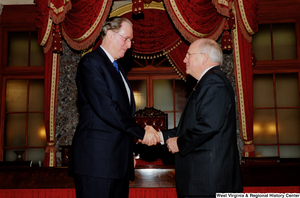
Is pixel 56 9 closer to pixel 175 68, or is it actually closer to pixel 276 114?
pixel 175 68

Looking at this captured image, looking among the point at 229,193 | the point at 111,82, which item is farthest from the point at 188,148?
the point at 111,82

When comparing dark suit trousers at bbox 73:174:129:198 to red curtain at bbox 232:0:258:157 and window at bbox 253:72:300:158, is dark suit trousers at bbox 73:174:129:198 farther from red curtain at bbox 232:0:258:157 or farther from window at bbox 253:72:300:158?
window at bbox 253:72:300:158

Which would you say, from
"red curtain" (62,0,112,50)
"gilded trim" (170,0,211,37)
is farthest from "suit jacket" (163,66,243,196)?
"red curtain" (62,0,112,50)

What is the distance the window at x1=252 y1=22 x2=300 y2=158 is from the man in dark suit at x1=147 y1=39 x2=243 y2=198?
3.22 m

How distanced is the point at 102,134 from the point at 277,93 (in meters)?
3.85

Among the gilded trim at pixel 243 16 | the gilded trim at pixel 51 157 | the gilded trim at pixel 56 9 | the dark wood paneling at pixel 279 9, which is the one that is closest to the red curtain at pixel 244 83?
the gilded trim at pixel 243 16

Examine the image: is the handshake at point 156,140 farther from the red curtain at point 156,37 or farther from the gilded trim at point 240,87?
the red curtain at point 156,37

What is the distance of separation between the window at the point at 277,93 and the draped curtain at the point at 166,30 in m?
0.52

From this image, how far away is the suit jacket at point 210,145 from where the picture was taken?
152 cm

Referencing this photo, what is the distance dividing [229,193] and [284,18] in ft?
13.2

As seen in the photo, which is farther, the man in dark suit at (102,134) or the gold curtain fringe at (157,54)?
the gold curtain fringe at (157,54)

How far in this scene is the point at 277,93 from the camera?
4562 mm

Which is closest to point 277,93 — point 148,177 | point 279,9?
point 279,9

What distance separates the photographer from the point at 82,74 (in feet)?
5.55
